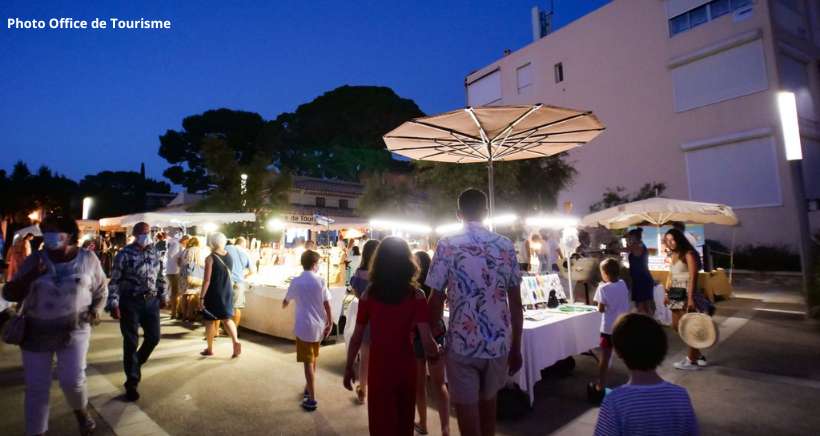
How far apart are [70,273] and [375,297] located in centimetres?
261

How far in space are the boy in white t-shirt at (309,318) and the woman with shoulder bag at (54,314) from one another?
1677mm

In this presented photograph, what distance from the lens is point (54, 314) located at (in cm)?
311

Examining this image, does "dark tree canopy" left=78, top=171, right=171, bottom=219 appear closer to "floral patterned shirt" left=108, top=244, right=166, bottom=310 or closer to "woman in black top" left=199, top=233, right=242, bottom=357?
"woman in black top" left=199, top=233, right=242, bottom=357

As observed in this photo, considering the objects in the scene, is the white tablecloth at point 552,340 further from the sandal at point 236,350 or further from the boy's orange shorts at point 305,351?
the sandal at point 236,350

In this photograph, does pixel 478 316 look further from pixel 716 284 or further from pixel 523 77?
pixel 523 77

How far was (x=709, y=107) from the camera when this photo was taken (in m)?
17.8

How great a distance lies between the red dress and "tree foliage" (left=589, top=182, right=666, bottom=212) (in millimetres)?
18230

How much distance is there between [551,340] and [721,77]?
19.3 m

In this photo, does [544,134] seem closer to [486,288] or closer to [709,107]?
[486,288]

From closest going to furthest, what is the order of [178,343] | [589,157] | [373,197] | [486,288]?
1. [486,288]
2. [178,343]
3. [589,157]
4. [373,197]

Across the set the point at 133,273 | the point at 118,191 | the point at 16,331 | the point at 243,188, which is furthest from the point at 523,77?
the point at 118,191

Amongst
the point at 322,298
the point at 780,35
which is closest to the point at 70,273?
the point at 322,298

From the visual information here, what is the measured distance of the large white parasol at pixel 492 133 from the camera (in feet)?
13.6

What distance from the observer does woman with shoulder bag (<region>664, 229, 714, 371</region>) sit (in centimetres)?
518
